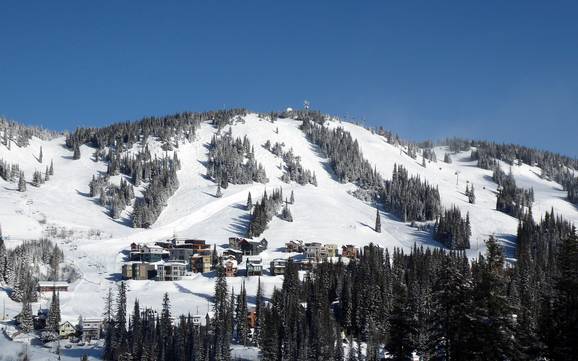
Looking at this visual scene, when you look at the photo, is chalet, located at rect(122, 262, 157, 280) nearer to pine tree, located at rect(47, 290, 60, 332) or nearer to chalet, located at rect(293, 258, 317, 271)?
chalet, located at rect(293, 258, 317, 271)

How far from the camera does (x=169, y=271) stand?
14788 centimetres

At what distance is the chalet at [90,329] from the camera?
363ft

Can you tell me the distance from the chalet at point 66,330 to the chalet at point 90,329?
5.53 ft

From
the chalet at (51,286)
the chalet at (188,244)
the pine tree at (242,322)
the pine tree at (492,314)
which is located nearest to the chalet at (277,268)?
the chalet at (188,244)

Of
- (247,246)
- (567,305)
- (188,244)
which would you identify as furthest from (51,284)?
(567,305)

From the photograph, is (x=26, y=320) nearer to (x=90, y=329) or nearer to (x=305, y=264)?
(x=90, y=329)

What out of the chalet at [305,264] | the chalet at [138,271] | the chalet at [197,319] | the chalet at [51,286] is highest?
the chalet at [305,264]

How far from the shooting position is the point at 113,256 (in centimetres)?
15850

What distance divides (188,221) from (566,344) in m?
168

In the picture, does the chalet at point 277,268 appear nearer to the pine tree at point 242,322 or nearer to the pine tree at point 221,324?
the pine tree at point 221,324

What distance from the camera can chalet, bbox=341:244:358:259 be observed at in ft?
542

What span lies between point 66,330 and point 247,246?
6314cm

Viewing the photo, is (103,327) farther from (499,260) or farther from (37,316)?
(499,260)

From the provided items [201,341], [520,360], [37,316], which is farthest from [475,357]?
[37,316]
